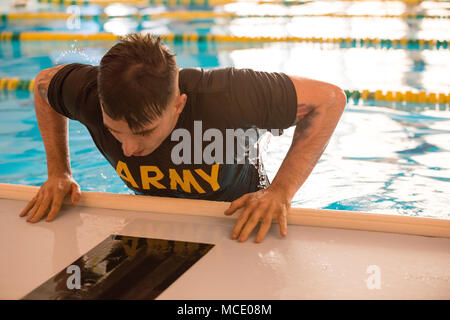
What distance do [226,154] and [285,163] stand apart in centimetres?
23

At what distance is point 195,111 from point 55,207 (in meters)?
0.51

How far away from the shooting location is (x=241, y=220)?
153 cm

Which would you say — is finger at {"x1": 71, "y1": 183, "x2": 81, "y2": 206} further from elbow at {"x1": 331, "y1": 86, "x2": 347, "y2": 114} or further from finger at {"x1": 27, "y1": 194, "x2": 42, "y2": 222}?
elbow at {"x1": 331, "y1": 86, "x2": 347, "y2": 114}

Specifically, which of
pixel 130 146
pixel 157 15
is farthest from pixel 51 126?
pixel 157 15

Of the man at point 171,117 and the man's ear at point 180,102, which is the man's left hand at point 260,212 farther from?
the man's ear at point 180,102

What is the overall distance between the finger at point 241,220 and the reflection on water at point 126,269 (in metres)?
0.08

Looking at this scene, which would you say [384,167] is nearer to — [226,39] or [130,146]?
[130,146]

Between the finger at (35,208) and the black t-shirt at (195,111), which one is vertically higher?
the black t-shirt at (195,111)

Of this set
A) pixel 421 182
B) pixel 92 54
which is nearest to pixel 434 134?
pixel 421 182

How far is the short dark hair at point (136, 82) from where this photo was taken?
145 cm

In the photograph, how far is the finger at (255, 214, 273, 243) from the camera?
4.88ft

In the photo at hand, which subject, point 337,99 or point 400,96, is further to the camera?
point 400,96

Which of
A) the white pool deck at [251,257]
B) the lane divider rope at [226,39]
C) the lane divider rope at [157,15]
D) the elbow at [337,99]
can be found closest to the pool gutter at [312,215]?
the white pool deck at [251,257]
